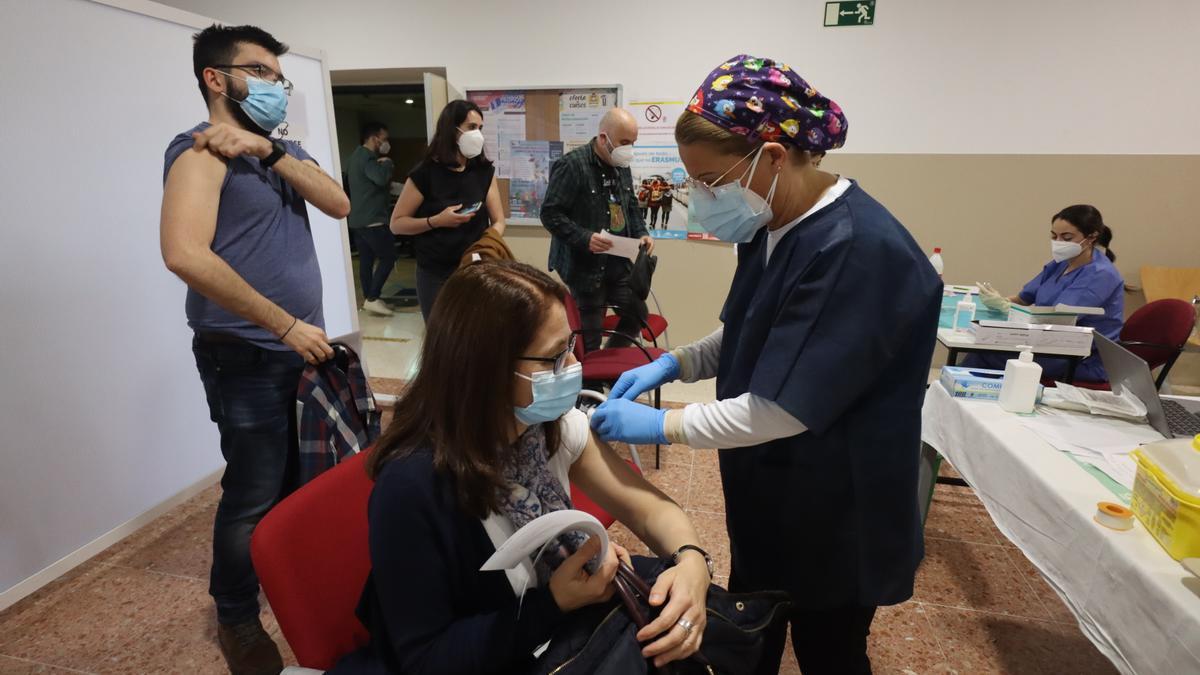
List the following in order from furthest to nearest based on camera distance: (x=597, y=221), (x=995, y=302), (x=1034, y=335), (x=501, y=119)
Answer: (x=501, y=119) → (x=597, y=221) → (x=995, y=302) → (x=1034, y=335)

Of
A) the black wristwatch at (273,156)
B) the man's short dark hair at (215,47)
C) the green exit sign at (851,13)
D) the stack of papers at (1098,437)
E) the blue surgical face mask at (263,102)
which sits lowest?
the stack of papers at (1098,437)

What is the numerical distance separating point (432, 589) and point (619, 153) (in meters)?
2.36

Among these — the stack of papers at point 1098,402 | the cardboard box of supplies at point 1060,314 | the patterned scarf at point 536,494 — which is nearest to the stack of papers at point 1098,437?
the stack of papers at point 1098,402

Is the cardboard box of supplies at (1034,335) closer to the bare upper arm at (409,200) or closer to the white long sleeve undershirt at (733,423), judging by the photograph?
the white long sleeve undershirt at (733,423)

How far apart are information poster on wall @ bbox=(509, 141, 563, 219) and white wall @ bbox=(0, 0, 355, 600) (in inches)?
83.6

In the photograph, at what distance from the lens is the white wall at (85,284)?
5.74 feet

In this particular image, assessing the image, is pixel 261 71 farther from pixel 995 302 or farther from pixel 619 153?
pixel 995 302

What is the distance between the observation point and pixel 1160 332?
2688 millimetres

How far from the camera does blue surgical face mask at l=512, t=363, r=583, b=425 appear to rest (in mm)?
951

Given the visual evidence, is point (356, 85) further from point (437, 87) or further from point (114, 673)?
point (114, 673)

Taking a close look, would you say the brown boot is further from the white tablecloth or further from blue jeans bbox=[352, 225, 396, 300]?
blue jeans bbox=[352, 225, 396, 300]

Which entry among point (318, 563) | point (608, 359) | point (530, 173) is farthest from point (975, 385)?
point (530, 173)

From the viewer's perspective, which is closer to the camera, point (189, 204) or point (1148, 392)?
point (189, 204)

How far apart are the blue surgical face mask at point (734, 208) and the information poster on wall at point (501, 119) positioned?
3.18 meters
